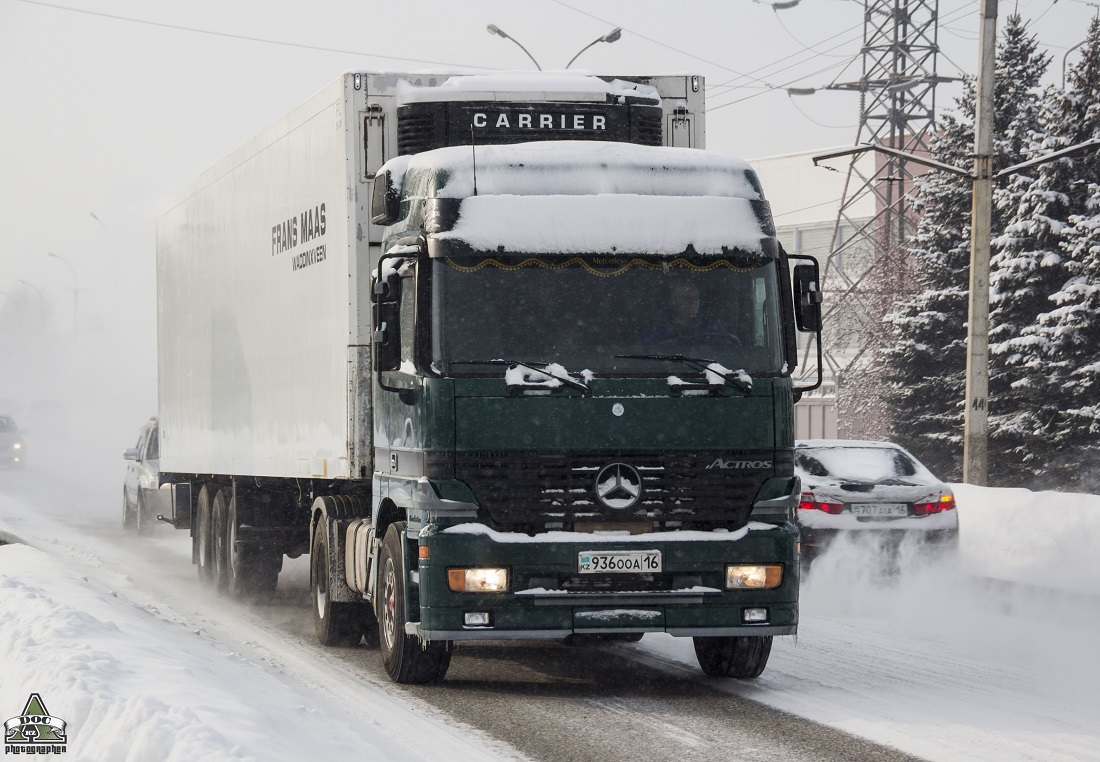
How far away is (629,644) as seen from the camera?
41.5 feet

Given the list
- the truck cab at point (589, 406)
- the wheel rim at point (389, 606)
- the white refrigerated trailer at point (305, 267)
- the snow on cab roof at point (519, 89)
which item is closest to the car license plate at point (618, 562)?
the truck cab at point (589, 406)

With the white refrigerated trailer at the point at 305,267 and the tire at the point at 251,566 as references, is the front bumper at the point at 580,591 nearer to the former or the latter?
the white refrigerated trailer at the point at 305,267

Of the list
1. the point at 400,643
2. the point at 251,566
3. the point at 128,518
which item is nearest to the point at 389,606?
the point at 400,643

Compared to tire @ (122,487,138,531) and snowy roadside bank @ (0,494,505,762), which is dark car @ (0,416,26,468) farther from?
snowy roadside bank @ (0,494,505,762)

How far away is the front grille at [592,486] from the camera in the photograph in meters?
9.49

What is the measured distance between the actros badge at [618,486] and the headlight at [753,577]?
0.69 meters

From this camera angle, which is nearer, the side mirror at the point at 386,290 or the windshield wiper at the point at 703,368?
the windshield wiper at the point at 703,368

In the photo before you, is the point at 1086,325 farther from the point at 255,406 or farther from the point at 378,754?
the point at 378,754

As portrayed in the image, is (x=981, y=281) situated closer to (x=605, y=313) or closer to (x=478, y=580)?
(x=605, y=313)

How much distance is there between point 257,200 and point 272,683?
5.84m

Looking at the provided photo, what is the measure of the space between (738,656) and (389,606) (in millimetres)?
2156

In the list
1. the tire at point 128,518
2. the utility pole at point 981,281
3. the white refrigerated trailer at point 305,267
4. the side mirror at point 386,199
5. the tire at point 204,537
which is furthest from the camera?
the tire at point 128,518

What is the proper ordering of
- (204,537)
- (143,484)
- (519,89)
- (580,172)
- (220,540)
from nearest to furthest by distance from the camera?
(580,172) < (519,89) < (220,540) < (204,537) < (143,484)

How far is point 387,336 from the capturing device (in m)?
9.86
